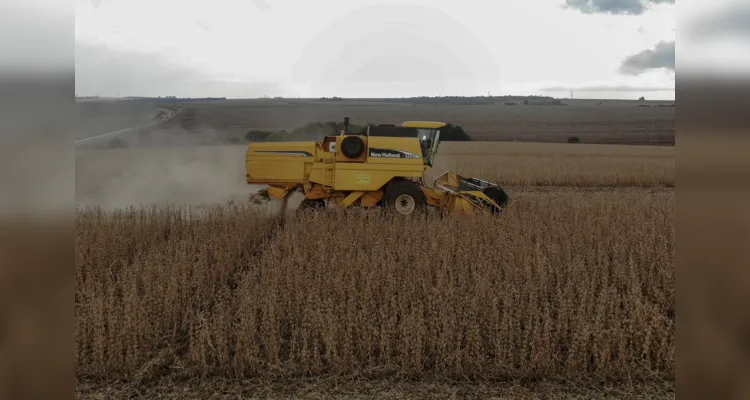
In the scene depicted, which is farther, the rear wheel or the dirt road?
the dirt road

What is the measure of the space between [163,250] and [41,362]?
651 centimetres

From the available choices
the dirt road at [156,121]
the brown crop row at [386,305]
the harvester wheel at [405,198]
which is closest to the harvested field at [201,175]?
the dirt road at [156,121]

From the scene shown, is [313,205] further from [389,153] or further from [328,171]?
[389,153]

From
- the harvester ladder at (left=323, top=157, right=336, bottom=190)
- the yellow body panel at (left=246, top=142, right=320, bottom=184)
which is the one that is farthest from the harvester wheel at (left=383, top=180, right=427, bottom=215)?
the yellow body panel at (left=246, top=142, right=320, bottom=184)

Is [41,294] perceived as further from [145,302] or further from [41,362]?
[145,302]

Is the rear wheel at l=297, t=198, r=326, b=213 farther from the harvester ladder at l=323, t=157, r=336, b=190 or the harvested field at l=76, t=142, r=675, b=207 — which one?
the harvested field at l=76, t=142, r=675, b=207

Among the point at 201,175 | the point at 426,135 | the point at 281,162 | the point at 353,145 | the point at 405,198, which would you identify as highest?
the point at 426,135

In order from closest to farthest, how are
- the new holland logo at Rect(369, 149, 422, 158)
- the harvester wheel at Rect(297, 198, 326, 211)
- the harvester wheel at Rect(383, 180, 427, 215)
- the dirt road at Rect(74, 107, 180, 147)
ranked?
the harvester wheel at Rect(383, 180, 427, 215)
the new holland logo at Rect(369, 149, 422, 158)
the harvester wheel at Rect(297, 198, 326, 211)
the dirt road at Rect(74, 107, 180, 147)

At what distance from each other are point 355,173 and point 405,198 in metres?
0.91

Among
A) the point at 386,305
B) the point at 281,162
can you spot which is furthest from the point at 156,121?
the point at 386,305

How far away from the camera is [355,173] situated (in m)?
9.42

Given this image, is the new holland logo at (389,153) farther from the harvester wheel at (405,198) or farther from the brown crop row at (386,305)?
the brown crop row at (386,305)

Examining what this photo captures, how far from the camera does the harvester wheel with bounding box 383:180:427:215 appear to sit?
30.5ft

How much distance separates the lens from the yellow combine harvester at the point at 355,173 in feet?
30.6
